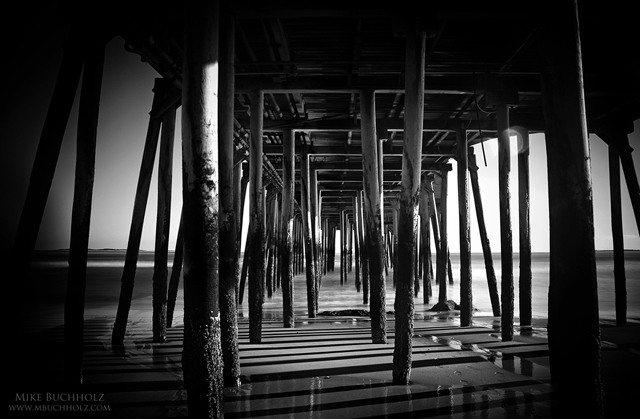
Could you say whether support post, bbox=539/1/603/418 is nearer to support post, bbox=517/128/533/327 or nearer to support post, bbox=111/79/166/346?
support post, bbox=517/128/533/327

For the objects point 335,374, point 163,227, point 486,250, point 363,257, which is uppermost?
point 163,227

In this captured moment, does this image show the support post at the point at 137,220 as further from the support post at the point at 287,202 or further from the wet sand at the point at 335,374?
the support post at the point at 287,202

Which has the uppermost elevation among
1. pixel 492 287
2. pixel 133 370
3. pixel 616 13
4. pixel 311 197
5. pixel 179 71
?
pixel 616 13

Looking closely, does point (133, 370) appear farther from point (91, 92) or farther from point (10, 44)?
point (10, 44)

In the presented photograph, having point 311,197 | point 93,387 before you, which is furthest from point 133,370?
point 311,197

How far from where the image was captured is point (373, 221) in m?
5.70

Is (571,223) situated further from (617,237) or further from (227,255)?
(617,237)

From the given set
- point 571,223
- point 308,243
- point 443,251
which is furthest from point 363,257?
point 571,223

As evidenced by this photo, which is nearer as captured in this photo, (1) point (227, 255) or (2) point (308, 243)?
(1) point (227, 255)

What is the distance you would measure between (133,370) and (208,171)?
7.97ft

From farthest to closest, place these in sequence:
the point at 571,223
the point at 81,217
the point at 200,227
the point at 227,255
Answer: the point at 227,255
the point at 81,217
the point at 200,227
the point at 571,223

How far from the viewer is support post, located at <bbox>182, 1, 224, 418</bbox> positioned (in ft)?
7.95

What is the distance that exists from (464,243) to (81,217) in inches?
232

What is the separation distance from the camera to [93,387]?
3271mm
